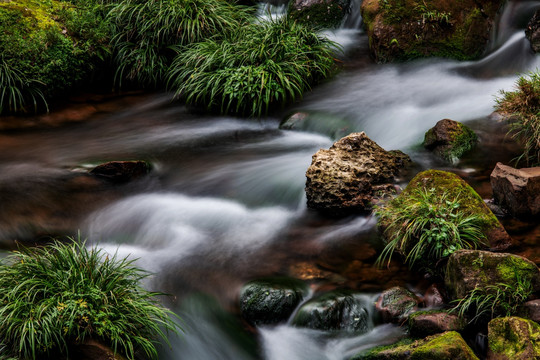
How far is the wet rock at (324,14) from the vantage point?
9727mm

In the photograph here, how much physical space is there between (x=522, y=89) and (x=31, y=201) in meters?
5.33

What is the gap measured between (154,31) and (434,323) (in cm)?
666

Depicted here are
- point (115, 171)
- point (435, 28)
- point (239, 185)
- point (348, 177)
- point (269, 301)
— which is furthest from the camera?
point (435, 28)

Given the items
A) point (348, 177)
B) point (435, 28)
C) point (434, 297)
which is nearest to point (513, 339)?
point (434, 297)

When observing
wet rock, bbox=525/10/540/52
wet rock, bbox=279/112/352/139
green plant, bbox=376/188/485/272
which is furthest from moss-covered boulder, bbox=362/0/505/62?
green plant, bbox=376/188/485/272

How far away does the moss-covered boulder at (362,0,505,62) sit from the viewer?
803 centimetres

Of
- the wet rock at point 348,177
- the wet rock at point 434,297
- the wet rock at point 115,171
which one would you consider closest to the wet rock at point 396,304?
the wet rock at point 434,297

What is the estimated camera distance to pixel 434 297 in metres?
3.98

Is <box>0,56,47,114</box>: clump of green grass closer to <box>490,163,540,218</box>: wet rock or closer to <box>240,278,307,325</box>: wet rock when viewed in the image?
<box>240,278,307,325</box>: wet rock

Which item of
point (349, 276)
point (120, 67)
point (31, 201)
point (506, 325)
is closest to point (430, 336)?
point (506, 325)

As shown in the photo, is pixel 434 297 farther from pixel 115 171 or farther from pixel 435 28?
pixel 435 28

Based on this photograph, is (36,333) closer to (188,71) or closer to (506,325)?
(506,325)

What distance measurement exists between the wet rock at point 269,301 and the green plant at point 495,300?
1.20m

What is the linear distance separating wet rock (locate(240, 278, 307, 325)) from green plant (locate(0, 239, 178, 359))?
23.2 inches
